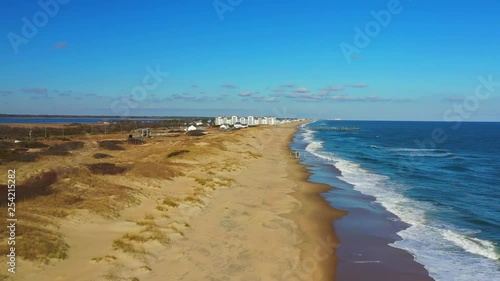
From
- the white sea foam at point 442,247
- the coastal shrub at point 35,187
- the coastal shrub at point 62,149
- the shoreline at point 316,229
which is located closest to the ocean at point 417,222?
the white sea foam at point 442,247

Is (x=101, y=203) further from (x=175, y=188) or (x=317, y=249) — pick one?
(x=317, y=249)

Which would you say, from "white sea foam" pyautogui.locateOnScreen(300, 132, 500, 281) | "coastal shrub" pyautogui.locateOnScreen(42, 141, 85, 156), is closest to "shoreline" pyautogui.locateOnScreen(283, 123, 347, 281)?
"white sea foam" pyautogui.locateOnScreen(300, 132, 500, 281)

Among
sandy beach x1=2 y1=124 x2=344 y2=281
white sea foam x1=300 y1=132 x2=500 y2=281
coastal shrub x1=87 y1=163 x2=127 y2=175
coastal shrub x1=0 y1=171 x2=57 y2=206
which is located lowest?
white sea foam x1=300 y1=132 x2=500 y2=281

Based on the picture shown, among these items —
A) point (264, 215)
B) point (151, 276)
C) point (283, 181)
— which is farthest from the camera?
point (283, 181)

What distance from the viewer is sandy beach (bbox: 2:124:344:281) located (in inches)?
410

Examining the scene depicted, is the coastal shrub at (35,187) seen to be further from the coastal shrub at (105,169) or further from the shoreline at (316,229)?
the shoreline at (316,229)

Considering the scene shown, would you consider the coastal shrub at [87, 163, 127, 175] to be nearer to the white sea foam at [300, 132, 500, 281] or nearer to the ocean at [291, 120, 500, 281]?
the ocean at [291, 120, 500, 281]

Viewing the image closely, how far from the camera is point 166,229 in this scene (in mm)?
13922

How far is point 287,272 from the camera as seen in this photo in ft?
39.1

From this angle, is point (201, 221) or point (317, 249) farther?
point (201, 221)

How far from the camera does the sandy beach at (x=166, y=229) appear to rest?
10406 mm

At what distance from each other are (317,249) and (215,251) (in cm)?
424

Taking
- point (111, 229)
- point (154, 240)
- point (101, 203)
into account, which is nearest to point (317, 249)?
point (154, 240)

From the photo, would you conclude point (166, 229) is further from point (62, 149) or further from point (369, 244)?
point (62, 149)
